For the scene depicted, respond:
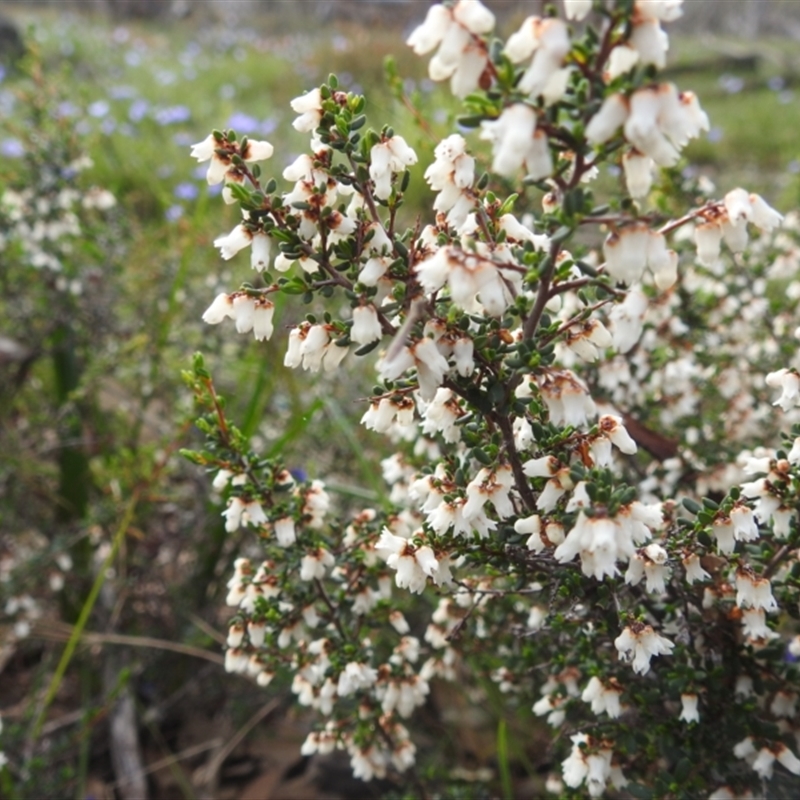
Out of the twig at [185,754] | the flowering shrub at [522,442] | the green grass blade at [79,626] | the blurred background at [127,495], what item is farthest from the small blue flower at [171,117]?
the flowering shrub at [522,442]

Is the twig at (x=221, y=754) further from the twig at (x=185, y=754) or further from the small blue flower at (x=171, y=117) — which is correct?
the small blue flower at (x=171, y=117)

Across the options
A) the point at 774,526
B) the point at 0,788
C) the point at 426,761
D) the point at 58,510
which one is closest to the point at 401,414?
the point at 774,526

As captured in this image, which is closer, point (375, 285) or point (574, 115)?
point (574, 115)

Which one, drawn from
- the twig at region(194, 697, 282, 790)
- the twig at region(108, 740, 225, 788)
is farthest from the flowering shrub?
the twig at region(108, 740, 225, 788)

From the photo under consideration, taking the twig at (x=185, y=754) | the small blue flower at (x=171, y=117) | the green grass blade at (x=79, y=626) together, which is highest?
the small blue flower at (x=171, y=117)

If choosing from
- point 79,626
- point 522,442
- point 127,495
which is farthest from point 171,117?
point 522,442

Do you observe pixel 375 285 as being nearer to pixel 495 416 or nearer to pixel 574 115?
pixel 495 416

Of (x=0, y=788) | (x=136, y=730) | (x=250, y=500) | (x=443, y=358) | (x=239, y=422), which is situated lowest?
(x=0, y=788)

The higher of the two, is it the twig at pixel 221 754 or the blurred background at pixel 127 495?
the blurred background at pixel 127 495

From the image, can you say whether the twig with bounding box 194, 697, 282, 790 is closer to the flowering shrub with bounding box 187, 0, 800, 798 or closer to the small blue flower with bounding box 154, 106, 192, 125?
the flowering shrub with bounding box 187, 0, 800, 798
